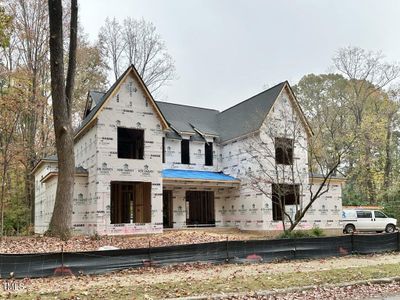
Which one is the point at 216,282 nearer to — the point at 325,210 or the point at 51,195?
the point at 51,195

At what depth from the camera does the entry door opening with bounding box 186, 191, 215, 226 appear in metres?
27.1

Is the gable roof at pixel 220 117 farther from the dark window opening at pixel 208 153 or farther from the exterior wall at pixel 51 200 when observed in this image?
the exterior wall at pixel 51 200

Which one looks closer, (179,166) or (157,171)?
(157,171)

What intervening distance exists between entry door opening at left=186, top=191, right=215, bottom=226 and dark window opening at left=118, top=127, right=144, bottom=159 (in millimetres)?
4853

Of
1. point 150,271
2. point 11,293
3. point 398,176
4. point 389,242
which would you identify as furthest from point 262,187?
point 398,176

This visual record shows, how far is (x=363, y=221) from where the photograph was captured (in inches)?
1089

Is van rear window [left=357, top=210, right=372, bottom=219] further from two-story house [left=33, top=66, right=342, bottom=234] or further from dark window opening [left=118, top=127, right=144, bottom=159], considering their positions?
dark window opening [left=118, top=127, right=144, bottom=159]

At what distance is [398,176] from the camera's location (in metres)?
38.3

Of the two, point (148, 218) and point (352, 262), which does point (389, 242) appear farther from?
point (148, 218)

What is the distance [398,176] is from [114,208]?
1069 inches

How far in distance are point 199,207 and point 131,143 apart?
6.38 m

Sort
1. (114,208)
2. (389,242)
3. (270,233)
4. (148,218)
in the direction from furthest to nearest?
(114,208) < (270,233) < (148,218) < (389,242)

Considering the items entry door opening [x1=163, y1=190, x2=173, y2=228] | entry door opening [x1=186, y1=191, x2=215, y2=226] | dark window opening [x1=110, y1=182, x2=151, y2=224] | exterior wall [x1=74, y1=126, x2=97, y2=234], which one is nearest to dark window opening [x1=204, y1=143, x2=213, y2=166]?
entry door opening [x1=186, y1=191, x2=215, y2=226]

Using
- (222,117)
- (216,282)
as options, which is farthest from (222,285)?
(222,117)
